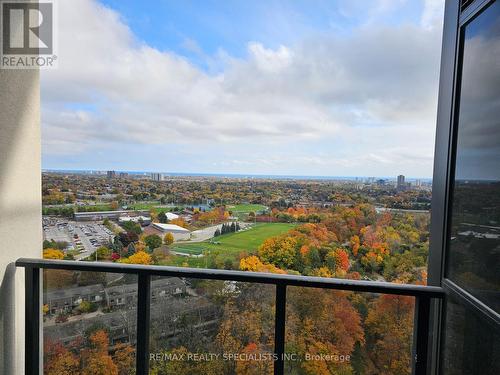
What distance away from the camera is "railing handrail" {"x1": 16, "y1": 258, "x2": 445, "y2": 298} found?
65.8 inches

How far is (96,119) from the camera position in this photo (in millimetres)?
2334

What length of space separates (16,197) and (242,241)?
1477 millimetres

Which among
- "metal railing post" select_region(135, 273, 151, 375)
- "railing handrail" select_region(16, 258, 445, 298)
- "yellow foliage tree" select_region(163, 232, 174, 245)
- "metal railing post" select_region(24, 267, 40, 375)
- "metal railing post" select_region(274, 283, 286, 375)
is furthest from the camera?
"yellow foliage tree" select_region(163, 232, 174, 245)

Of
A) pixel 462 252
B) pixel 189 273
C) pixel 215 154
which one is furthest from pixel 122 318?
pixel 462 252

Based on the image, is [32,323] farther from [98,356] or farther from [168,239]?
[168,239]

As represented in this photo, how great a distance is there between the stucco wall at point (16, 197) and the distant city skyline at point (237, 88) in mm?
167

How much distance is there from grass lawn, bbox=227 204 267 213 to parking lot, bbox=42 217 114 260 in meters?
0.86

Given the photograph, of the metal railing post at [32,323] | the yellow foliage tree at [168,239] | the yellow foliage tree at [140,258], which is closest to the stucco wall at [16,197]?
the metal railing post at [32,323]

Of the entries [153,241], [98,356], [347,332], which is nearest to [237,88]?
[153,241]

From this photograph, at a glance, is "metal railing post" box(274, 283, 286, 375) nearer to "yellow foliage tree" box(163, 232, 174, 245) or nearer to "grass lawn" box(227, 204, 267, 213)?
"grass lawn" box(227, 204, 267, 213)

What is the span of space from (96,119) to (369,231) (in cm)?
207

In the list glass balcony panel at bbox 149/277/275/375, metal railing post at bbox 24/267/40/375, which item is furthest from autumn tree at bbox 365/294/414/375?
metal railing post at bbox 24/267/40/375

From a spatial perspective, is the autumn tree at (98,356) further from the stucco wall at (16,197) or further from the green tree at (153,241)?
the green tree at (153,241)

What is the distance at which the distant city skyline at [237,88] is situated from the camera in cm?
203
